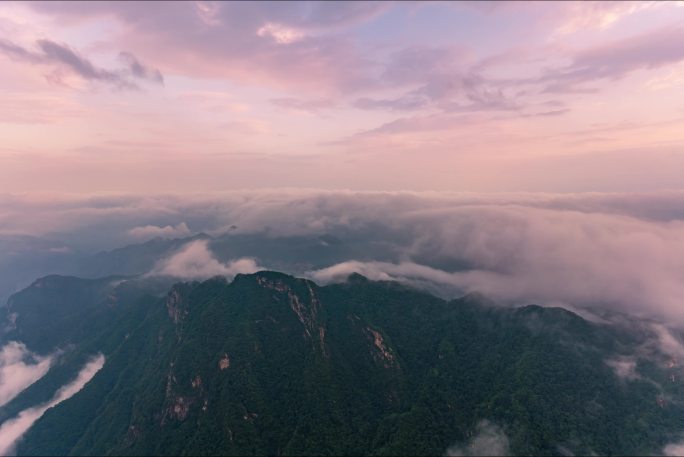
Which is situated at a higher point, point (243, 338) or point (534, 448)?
point (243, 338)

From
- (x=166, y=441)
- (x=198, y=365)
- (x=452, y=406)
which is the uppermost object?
(x=198, y=365)

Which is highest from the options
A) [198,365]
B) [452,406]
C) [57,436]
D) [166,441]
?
[198,365]

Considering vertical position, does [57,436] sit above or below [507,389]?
below

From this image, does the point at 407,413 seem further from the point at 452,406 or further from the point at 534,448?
the point at 534,448

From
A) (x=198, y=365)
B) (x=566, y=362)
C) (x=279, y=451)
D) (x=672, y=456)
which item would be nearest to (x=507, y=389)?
(x=566, y=362)

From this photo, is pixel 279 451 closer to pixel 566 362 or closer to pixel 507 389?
pixel 507 389

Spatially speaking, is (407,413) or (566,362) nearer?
(407,413)

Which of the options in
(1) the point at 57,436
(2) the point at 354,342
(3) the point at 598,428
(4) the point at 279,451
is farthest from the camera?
(2) the point at 354,342

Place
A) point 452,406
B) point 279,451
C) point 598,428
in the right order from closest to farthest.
Answer: point 279,451 < point 598,428 < point 452,406

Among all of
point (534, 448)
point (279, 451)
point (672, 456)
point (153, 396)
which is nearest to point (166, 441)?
point (153, 396)
